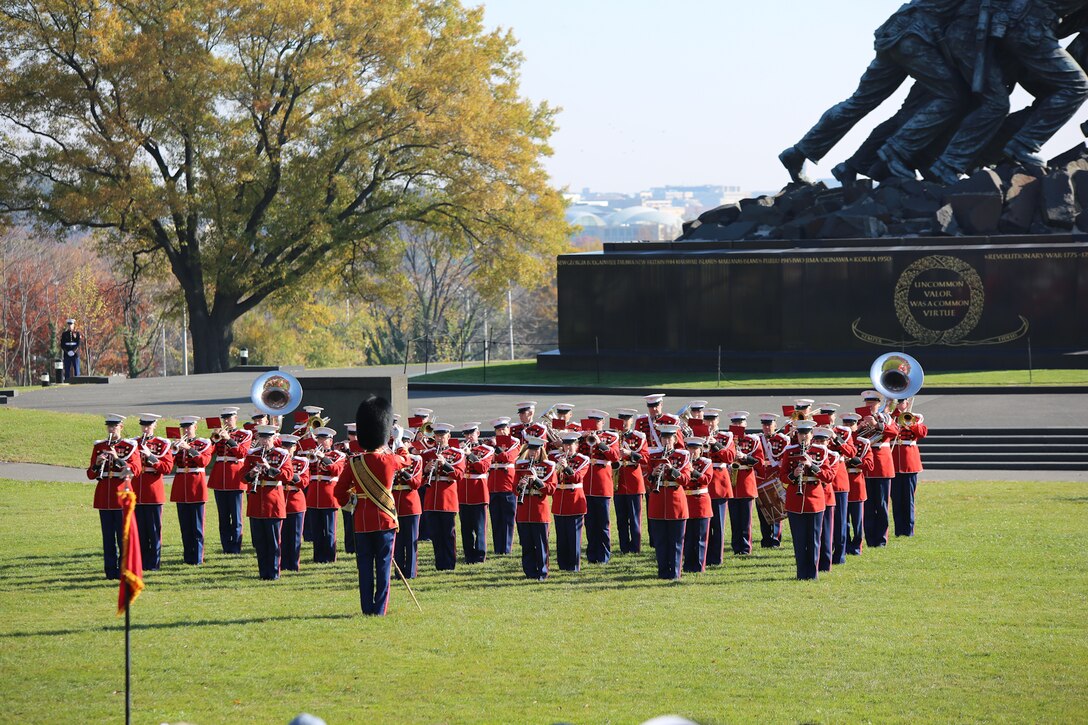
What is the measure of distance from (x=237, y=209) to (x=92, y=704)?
3287 cm

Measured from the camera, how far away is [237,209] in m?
40.6

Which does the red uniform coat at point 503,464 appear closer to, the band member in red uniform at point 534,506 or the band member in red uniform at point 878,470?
the band member in red uniform at point 534,506

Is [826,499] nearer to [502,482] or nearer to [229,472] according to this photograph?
[502,482]

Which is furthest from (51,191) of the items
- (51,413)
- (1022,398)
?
(1022,398)

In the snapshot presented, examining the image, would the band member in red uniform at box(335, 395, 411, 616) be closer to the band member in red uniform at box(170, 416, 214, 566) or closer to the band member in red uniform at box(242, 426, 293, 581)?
the band member in red uniform at box(242, 426, 293, 581)

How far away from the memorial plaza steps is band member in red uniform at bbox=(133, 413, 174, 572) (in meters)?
12.2

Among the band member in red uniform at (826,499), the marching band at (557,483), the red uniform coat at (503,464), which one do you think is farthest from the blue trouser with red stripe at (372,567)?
the band member in red uniform at (826,499)

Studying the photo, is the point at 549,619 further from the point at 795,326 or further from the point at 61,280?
the point at 61,280

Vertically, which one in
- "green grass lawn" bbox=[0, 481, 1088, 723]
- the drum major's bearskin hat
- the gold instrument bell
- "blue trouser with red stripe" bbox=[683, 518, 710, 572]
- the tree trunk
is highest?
the tree trunk

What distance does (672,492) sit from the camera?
42.7 ft

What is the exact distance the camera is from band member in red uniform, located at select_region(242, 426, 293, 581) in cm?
1341

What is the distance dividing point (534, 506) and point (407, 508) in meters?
1.25

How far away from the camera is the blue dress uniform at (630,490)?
47.0 feet

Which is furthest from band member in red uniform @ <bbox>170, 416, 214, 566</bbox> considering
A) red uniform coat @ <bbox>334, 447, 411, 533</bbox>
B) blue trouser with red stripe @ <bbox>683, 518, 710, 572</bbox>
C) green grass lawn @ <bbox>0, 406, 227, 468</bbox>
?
green grass lawn @ <bbox>0, 406, 227, 468</bbox>
